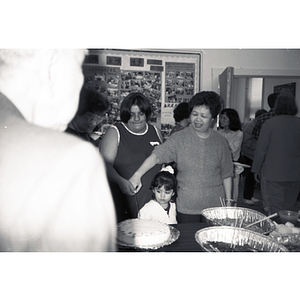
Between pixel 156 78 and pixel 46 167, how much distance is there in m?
1.46

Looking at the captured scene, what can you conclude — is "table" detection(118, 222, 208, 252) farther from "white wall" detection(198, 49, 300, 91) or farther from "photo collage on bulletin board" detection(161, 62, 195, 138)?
"photo collage on bulletin board" detection(161, 62, 195, 138)

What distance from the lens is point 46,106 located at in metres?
0.97

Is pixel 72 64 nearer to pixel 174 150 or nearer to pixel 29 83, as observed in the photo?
pixel 29 83

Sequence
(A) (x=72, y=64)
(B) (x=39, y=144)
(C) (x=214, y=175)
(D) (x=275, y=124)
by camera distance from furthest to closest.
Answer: (D) (x=275, y=124) → (C) (x=214, y=175) → (A) (x=72, y=64) → (B) (x=39, y=144)

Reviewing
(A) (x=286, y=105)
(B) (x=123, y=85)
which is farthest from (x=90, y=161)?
(B) (x=123, y=85)

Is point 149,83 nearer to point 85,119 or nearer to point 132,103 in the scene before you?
point 132,103

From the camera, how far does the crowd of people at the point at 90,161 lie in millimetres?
737

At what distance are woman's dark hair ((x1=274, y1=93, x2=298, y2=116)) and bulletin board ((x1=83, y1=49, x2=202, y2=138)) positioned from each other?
2.40 feet

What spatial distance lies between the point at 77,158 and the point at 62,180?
7cm

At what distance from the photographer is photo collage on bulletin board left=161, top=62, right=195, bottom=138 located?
2.11 meters

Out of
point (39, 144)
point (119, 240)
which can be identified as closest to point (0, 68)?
point (39, 144)

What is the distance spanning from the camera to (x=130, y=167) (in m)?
1.36

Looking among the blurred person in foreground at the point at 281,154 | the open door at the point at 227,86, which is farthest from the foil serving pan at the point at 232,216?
the open door at the point at 227,86

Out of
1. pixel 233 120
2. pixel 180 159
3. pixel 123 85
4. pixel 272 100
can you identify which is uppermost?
pixel 123 85
